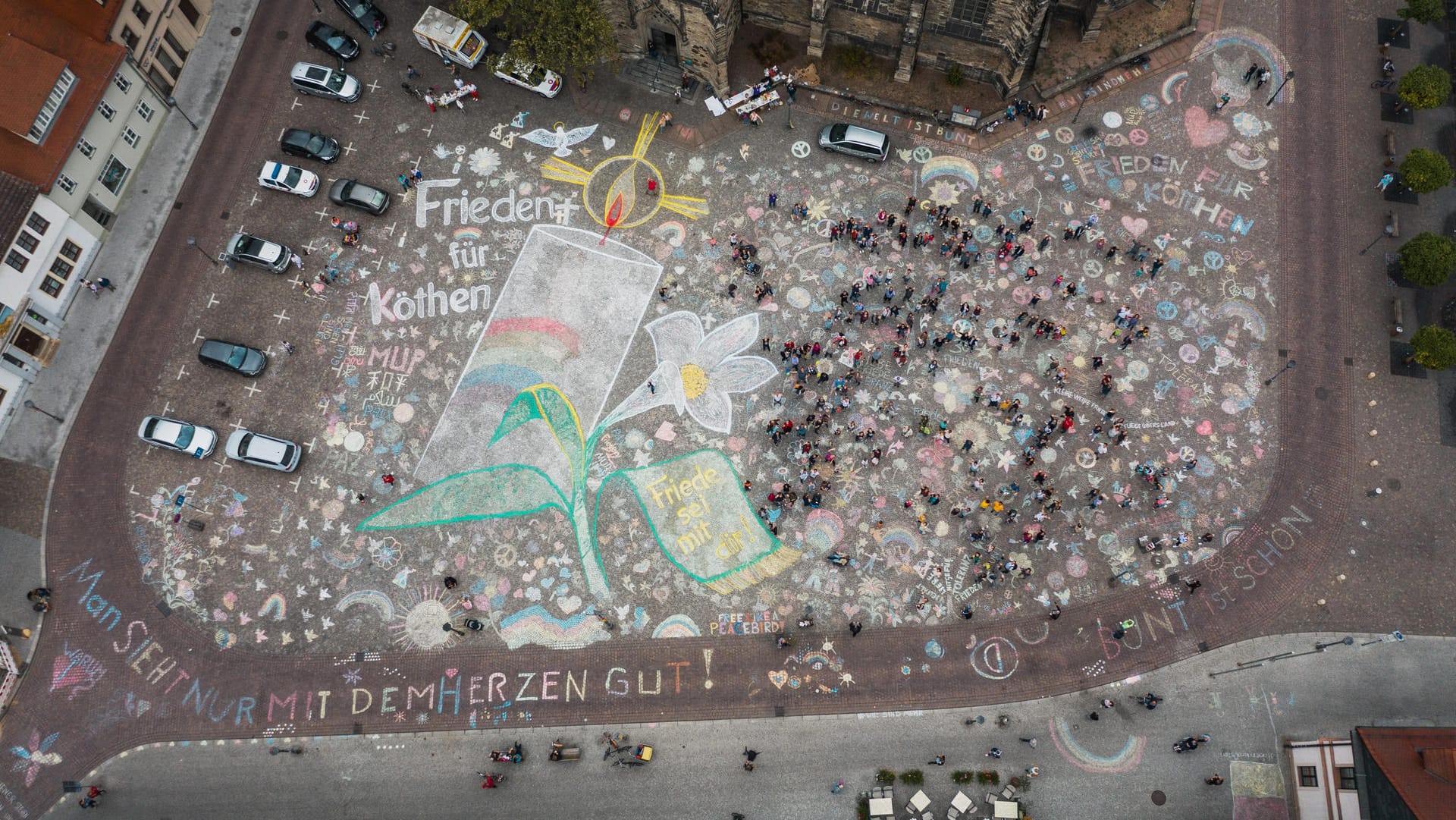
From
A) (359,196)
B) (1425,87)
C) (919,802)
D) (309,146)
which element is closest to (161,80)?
(309,146)

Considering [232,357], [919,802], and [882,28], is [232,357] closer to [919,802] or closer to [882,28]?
[882,28]

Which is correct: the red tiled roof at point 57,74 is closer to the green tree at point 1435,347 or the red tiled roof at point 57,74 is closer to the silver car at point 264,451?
the silver car at point 264,451

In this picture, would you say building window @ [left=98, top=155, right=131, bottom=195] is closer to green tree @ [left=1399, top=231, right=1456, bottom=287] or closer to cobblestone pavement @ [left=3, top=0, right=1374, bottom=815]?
cobblestone pavement @ [left=3, top=0, right=1374, bottom=815]

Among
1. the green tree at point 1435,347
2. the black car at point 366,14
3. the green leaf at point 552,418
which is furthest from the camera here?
the black car at point 366,14

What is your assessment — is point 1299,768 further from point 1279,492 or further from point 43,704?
point 43,704

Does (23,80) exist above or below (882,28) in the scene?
below

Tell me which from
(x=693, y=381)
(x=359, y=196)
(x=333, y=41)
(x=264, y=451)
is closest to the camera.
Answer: (x=264, y=451)

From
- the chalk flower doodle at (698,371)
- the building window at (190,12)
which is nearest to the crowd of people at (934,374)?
the chalk flower doodle at (698,371)
